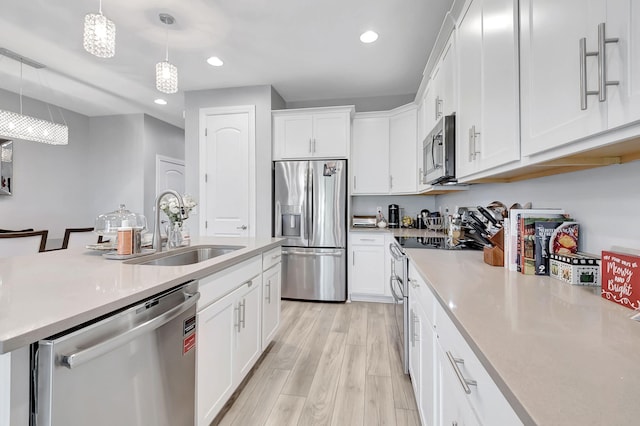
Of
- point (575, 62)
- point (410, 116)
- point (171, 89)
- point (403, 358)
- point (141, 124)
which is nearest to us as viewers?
point (575, 62)

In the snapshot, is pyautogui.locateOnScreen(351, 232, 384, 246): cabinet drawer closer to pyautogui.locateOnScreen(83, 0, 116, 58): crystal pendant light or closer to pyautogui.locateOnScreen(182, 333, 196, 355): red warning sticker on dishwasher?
A: pyautogui.locateOnScreen(182, 333, 196, 355): red warning sticker on dishwasher

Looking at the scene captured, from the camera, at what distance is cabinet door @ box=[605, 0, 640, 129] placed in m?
0.61

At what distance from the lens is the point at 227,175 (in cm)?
382

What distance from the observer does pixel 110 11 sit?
237 centimetres

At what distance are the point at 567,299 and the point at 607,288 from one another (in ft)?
0.42

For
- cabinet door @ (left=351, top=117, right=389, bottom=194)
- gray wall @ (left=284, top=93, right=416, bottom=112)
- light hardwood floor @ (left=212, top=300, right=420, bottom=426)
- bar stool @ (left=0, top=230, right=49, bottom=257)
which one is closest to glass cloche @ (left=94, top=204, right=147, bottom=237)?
light hardwood floor @ (left=212, top=300, right=420, bottom=426)

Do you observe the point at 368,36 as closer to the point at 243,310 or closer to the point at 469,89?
the point at 469,89

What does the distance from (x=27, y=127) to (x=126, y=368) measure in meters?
3.51

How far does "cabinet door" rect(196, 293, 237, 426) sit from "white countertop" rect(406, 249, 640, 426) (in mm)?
1057

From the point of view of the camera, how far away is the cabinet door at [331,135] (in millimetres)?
3641

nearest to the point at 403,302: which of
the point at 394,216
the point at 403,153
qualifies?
the point at 394,216

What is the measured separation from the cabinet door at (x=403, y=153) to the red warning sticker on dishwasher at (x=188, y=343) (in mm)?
3080

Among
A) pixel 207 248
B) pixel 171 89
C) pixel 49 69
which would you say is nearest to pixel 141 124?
pixel 49 69

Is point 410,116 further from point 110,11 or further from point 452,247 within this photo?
point 110,11
